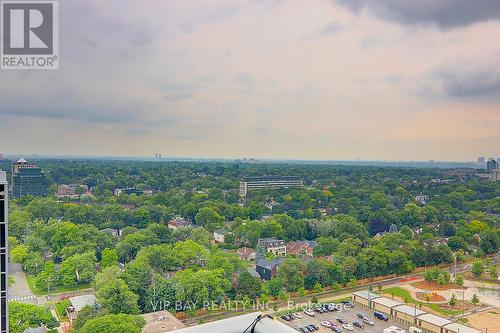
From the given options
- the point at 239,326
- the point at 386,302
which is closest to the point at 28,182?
the point at 386,302

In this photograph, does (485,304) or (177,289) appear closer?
(177,289)

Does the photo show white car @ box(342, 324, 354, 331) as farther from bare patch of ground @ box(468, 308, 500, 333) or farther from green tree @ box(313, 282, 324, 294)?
bare patch of ground @ box(468, 308, 500, 333)

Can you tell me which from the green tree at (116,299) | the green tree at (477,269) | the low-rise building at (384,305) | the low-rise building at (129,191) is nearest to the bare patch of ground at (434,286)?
the green tree at (477,269)

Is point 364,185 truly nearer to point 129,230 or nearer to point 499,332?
point 129,230

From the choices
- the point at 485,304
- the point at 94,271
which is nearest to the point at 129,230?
the point at 94,271

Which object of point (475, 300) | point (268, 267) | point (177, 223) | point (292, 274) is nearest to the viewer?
point (475, 300)

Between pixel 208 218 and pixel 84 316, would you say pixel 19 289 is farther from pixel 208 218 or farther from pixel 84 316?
pixel 208 218

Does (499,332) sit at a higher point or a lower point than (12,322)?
lower
